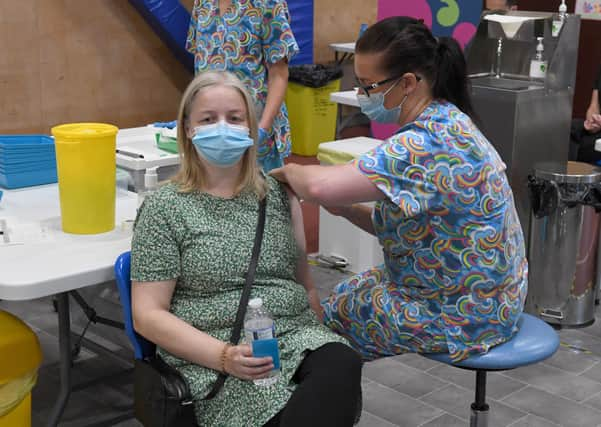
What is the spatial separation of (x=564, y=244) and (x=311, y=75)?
349cm

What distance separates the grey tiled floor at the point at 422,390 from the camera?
3.05m

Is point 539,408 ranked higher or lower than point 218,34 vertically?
lower

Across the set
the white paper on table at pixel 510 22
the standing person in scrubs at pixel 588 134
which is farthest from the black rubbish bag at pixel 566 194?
the standing person in scrubs at pixel 588 134

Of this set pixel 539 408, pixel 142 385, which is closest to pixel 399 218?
pixel 142 385

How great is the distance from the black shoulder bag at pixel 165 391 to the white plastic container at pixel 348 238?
204cm

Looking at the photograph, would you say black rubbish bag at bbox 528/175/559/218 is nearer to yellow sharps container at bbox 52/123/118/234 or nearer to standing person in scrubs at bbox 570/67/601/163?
standing person in scrubs at bbox 570/67/601/163

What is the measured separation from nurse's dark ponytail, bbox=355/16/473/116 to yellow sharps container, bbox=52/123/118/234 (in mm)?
796

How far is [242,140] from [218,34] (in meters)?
1.47

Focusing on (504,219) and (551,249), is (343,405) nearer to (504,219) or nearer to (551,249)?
(504,219)

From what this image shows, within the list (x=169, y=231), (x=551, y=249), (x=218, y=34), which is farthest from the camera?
(x=551, y=249)

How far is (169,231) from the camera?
2139mm

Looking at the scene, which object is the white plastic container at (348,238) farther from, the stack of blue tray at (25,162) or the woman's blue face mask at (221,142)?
the woman's blue face mask at (221,142)

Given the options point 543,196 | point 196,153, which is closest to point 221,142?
point 196,153

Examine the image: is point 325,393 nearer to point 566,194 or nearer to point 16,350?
point 16,350
